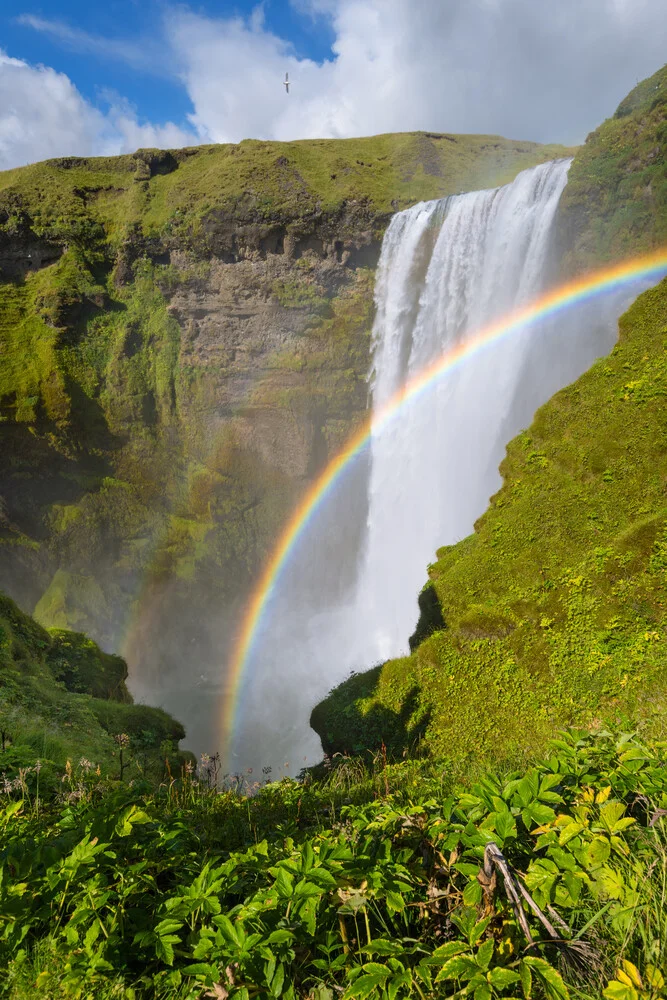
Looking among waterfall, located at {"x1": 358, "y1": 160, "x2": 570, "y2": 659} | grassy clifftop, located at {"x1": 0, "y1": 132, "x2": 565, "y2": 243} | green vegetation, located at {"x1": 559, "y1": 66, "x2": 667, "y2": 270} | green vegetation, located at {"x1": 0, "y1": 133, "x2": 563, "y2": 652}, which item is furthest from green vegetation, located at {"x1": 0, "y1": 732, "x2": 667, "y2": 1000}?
grassy clifftop, located at {"x1": 0, "y1": 132, "x2": 565, "y2": 243}

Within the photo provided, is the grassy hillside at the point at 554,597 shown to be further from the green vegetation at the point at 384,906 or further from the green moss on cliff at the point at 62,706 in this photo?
A: the green vegetation at the point at 384,906

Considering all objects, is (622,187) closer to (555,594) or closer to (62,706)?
(555,594)

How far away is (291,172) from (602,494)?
37544 mm

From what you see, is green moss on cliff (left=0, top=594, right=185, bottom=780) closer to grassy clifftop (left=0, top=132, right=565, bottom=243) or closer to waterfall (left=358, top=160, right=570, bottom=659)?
waterfall (left=358, top=160, right=570, bottom=659)

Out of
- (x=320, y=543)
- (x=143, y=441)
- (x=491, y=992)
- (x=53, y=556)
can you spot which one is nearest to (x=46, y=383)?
(x=143, y=441)

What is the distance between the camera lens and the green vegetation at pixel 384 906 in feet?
4.59

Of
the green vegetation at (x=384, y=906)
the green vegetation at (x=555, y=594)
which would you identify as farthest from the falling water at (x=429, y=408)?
the green vegetation at (x=384, y=906)

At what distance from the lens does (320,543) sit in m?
36.2

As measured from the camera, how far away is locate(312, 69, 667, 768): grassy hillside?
6984 millimetres

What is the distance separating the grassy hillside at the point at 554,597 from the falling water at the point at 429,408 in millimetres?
8491

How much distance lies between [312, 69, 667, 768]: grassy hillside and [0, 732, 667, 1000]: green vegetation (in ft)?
14.1

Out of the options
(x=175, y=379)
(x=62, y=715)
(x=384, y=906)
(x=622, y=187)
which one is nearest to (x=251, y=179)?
(x=175, y=379)

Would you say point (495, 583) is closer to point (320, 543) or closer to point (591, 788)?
point (591, 788)

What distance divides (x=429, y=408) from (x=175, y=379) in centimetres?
2049
